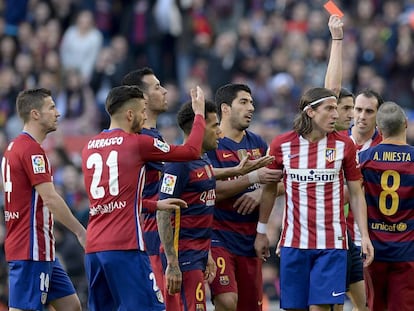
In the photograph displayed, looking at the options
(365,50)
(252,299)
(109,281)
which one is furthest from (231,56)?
(109,281)

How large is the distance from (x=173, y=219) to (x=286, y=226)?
1.16 m

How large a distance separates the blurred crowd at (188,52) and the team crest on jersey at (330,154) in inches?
323

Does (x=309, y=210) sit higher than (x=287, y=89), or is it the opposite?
(x=287, y=89)

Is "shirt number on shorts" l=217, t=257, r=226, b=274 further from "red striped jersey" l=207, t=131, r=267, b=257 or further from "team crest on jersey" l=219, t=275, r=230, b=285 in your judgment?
"red striped jersey" l=207, t=131, r=267, b=257

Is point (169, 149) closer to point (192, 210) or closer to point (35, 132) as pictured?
point (192, 210)

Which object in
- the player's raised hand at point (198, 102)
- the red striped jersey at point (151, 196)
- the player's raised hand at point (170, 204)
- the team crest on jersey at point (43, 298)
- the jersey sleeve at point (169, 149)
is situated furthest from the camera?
the red striped jersey at point (151, 196)

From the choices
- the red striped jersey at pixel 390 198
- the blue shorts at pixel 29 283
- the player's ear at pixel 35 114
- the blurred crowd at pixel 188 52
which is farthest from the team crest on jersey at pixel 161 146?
the blurred crowd at pixel 188 52

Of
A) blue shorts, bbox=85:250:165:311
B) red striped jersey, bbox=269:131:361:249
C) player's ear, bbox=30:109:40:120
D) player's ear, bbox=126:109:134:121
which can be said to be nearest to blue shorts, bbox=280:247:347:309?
red striped jersey, bbox=269:131:361:249

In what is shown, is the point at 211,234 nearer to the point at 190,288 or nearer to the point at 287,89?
the point at 190,288

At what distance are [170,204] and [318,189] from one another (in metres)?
1.58

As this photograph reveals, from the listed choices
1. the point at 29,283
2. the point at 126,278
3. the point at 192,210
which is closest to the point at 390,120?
the point at 192,210

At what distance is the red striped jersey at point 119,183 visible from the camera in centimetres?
1251

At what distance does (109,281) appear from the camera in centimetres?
1253

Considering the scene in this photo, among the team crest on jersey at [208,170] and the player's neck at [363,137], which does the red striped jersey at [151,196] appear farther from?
the player's neck at [363,137]
